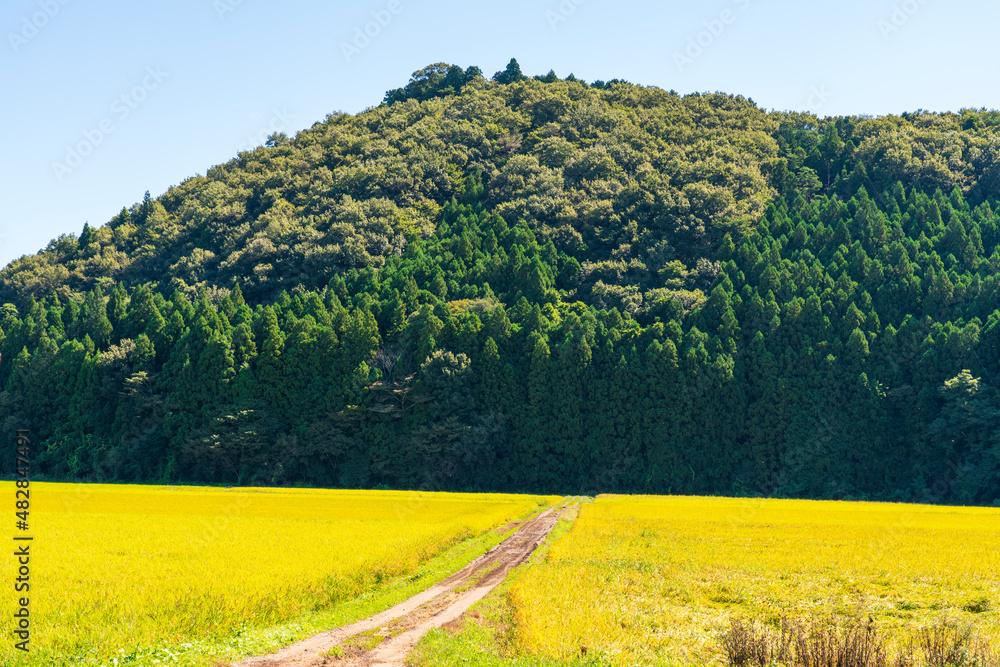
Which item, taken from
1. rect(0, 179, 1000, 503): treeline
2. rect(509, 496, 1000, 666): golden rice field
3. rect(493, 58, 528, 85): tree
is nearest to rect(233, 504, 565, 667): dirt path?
rect(509, 496, 1000, 666): golden rice field

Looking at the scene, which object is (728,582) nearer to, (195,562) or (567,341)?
(195,562)

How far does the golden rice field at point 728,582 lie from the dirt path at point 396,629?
157 cm

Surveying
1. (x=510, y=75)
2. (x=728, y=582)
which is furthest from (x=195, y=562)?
(x=510, y=75)

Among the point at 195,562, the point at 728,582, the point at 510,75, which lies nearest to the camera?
the point at 195,562

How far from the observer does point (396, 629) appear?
729 inches

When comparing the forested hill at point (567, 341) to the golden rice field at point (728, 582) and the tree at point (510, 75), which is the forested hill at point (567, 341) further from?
the tree at point (510, 75)

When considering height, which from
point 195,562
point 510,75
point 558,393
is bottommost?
point 195,562

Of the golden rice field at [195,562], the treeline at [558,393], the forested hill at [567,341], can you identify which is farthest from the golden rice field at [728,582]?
the forested hill at [567,341]

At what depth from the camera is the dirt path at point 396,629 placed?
16.0m

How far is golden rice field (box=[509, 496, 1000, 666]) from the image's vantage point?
18.1 m

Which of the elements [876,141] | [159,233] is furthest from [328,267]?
[876,141]

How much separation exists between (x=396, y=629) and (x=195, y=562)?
28.7 feet

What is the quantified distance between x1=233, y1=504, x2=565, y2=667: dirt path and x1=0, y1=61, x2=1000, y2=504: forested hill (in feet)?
160

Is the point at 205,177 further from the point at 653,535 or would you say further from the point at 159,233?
the point at 653,535
